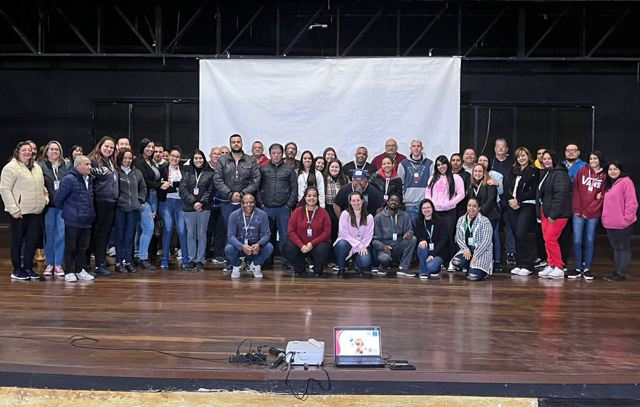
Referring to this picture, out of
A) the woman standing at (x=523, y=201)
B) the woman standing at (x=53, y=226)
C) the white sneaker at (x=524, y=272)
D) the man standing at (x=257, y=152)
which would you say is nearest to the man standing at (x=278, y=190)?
the man standing at (x=257, y=152)

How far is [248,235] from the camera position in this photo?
648cm

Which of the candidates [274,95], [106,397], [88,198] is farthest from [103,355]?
[274,95]

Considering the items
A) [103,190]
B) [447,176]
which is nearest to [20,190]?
[103,190]

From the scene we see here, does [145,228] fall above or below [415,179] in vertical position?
below

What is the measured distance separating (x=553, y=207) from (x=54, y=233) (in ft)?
16.5

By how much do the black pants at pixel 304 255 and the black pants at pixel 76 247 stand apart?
1964mm

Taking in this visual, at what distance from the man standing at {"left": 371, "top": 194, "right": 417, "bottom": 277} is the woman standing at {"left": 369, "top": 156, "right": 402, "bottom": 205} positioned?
0.24 meters

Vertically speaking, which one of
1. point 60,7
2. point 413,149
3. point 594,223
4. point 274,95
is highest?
point 60,7

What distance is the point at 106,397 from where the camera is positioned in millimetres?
3248

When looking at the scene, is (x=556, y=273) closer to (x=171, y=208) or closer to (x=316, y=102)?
(x=316, y=102)

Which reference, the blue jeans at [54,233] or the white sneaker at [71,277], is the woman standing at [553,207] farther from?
the blue jeans at [54,233]

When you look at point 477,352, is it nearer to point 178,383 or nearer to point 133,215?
point 178,383

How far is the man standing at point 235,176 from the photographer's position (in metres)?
6.96

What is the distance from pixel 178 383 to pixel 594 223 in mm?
4855
